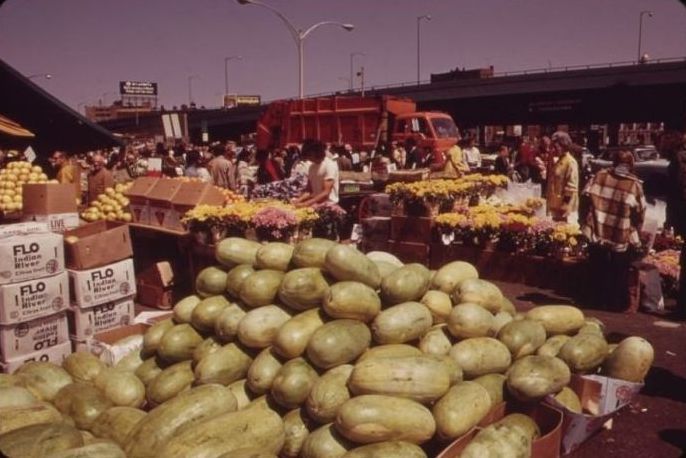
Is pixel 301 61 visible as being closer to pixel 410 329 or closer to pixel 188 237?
pixel 188 237

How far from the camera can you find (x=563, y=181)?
32.5 feet

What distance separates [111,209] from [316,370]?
22.1ft

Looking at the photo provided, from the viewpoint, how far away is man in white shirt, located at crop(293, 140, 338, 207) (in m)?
8.21

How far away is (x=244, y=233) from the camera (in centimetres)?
749

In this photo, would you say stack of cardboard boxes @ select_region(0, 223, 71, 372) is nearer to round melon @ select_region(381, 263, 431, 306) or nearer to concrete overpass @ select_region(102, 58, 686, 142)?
round melon @ select_region(381, 263, 431, 306)

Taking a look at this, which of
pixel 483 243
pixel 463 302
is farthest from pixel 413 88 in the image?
pixel 463 302

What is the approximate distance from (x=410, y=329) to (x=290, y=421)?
1.03 meters

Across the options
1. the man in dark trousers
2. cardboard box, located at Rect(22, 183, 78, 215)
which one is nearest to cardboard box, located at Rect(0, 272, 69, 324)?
cardboard box, located at Rect(22, 183, 78, 215)

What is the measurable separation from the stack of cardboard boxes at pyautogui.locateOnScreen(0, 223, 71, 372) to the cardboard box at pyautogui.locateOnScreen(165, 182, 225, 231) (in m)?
2.77

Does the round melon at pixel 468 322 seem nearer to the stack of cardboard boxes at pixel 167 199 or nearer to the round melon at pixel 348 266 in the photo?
the round melon at pixel 348 266

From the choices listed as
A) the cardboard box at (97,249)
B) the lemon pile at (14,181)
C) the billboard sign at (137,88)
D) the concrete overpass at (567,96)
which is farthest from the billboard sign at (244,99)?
the cardboard box at (97,249)

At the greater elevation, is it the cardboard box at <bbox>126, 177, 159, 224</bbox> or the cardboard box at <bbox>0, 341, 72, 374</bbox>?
the cardboard box at <bbox>126, 177, 159, 224</bbox>

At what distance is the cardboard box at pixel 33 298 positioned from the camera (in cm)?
496

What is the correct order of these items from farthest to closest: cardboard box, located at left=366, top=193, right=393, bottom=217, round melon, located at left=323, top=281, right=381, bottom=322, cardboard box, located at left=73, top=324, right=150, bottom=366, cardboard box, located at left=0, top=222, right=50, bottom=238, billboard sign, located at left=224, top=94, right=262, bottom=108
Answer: billboard sign, located at left=224, top=94, right=262, bottom=108 → cardboard box, located at left=366, top=193, right=393, bottom=217 → cardboard box, located at left=0, top=222, right=50, bottom=238 → cardboard box, located at left=73, top=324, right=150, bottom=366 → round melon, located at left=323, top=281, right=381, bottom=322
